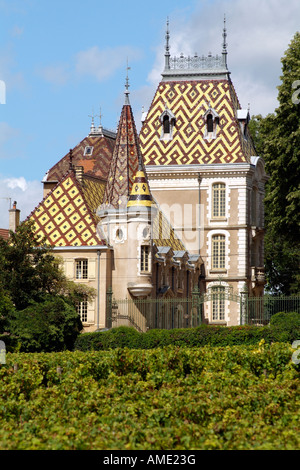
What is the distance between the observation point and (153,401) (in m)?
20.5

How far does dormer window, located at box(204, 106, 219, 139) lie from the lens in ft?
181

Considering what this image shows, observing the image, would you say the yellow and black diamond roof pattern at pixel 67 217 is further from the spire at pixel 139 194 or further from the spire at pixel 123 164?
the spire at pixel 139 194

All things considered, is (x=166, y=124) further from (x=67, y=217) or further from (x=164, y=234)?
(x=67, y=217)

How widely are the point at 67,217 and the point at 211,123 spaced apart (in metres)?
14.3

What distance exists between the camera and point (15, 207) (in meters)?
49.4

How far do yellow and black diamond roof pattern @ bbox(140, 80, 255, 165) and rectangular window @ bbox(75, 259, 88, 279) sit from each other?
12.8 meters

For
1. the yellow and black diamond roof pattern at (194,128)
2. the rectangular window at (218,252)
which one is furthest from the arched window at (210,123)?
the rectangular window at (218,252)

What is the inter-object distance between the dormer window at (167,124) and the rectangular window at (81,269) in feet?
47.4

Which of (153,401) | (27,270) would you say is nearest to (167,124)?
(27,270)

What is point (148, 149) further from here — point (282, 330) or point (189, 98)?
point (282, 330)

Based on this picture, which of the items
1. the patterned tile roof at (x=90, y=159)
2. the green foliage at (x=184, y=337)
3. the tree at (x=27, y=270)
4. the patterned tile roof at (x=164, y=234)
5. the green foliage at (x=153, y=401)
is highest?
the patterned tile roof at (x=90, y=159)

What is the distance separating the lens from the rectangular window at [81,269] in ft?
144

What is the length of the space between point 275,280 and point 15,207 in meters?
20.8

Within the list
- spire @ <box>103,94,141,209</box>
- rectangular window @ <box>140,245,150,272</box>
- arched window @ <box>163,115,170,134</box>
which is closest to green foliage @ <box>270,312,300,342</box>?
rectangular window @ <box>140,245,150,272</box>
